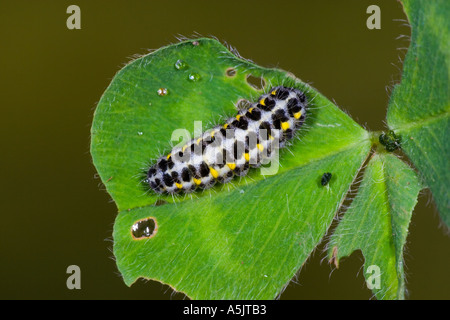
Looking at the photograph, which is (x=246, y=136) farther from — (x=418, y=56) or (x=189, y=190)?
(x=418, y=56)

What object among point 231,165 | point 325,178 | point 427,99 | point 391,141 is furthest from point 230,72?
point 427,99

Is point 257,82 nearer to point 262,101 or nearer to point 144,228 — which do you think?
point 262,101

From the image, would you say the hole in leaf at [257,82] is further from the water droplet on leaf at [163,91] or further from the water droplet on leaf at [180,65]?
the water droplet on leaf at [163,91]

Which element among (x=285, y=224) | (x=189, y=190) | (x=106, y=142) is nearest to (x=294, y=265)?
(x=285, y=224)

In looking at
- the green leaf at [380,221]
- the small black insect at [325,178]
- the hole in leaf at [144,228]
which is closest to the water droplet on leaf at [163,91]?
the hole in leaf at [144,228]

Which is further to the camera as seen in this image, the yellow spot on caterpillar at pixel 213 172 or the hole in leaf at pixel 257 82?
the hole in leaf at pixel 257 82
